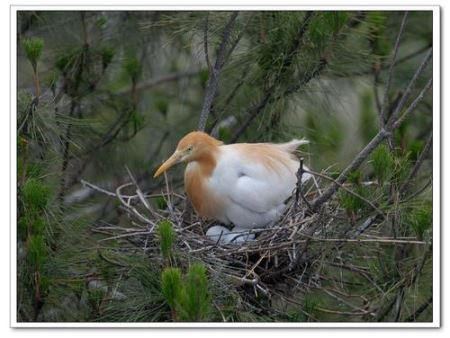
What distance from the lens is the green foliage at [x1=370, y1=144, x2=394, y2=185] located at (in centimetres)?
295

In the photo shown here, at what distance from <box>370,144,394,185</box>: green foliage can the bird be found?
73 cm

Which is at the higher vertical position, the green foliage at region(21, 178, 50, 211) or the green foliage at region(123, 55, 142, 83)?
the green foliage at region(123, 55, 142, 83)

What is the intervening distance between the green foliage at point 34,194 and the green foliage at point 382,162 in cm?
99

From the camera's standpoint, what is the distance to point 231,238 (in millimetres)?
3652

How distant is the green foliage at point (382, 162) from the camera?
295cm

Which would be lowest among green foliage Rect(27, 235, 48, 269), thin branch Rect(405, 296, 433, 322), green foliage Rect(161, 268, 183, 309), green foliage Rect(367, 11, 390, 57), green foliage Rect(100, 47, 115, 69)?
thin branch Rect(405, 296, 433, 322)

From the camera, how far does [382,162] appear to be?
2.96 meters

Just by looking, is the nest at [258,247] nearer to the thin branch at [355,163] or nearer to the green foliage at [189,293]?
the thin branch at [355,163]

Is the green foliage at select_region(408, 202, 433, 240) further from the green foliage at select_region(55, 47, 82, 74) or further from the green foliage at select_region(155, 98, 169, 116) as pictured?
the green foliage at select_region(155, 98, 169, 116)

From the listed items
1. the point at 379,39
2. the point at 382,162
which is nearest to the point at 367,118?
the point at 379,39

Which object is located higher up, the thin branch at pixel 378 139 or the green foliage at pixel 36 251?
the thin branch at pixel 378 139

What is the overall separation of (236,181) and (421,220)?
2.96ft

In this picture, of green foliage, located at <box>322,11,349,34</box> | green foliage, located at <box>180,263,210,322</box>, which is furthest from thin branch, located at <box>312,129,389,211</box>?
green foliage, located at <box>322,11,349,34</box>

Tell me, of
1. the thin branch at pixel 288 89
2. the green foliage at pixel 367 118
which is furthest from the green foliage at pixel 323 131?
the thin branch at pixel 288 89
